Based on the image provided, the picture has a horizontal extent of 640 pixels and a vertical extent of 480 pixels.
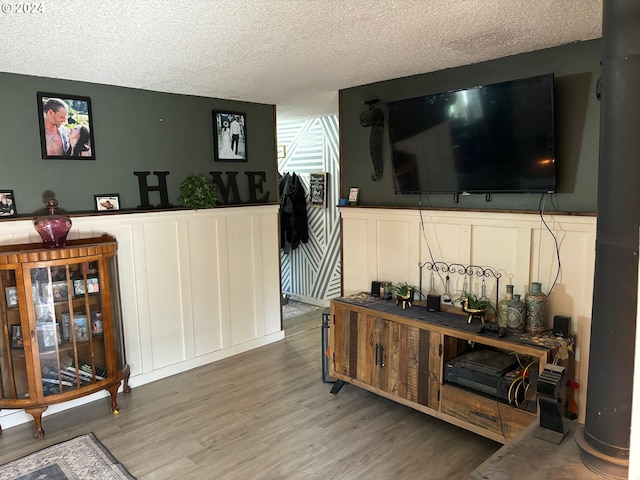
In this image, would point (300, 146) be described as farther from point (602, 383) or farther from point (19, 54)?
point (602, 383)

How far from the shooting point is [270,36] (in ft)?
7.70

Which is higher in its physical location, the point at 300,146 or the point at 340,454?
the point at 300,146

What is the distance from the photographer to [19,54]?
2.53 meters

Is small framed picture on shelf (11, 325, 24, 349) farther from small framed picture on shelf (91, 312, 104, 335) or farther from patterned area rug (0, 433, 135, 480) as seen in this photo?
patterned area rug (0, 433, 135, 480)

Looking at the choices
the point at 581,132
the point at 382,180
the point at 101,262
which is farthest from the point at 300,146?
the point at 581,132

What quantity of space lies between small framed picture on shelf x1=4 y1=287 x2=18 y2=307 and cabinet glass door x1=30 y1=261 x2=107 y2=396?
11 cm

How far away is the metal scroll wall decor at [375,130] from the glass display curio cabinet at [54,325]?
202cm

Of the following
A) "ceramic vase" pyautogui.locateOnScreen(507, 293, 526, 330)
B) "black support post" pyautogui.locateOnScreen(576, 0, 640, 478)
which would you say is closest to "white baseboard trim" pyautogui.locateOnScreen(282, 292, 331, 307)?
"ceramic vase" pyautogui.locateOnScreen(507, 293, 526, 330)

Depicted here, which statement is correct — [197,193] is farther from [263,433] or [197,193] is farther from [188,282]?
[263,433]

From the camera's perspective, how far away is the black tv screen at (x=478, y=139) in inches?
103

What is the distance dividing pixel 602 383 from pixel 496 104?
67.9 inches

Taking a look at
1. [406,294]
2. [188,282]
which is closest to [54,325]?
[188,282]

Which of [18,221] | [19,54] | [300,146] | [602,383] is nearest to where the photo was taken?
[602,383]

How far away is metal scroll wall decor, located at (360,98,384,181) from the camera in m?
3.54
